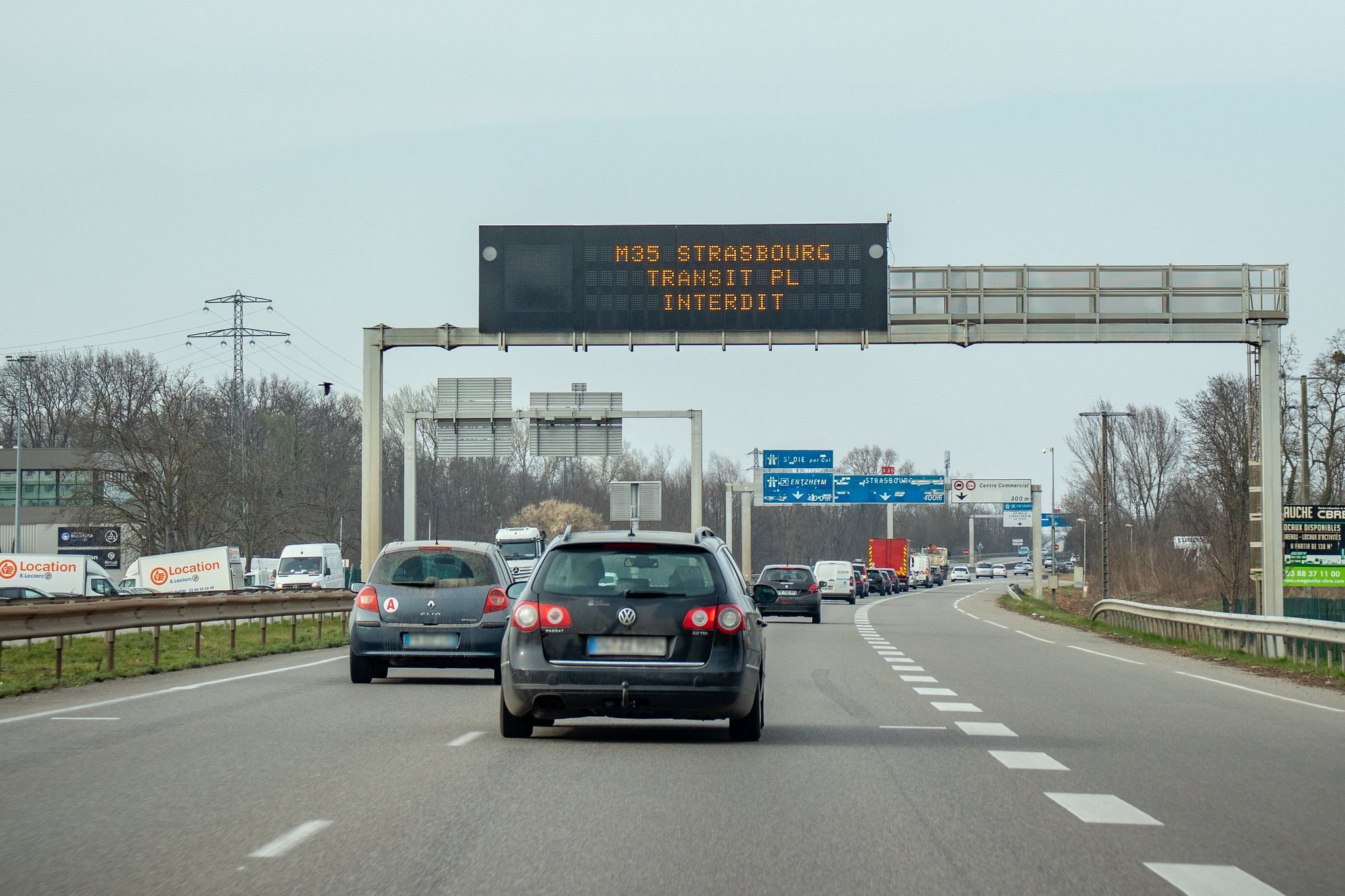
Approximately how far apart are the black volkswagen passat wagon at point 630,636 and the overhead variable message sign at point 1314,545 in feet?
83.8

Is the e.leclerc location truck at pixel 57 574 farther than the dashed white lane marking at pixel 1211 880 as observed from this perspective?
Yes

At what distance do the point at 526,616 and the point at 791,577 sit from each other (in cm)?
3223

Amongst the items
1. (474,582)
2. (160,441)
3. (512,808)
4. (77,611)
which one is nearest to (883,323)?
(474,582)

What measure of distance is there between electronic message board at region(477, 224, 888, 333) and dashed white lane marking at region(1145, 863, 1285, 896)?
23.1 m

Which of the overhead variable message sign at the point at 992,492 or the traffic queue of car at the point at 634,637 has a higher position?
the overhead variable message sign at the point at 992,492

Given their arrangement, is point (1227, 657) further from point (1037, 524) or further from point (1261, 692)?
point (1037, 524)

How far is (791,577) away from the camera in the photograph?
43094mm

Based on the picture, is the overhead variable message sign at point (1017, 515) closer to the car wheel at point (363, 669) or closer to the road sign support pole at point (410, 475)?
the road sign support pole at point (410, 475)

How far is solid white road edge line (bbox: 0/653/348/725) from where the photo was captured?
43.8 ft

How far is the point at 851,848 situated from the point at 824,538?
152 meters

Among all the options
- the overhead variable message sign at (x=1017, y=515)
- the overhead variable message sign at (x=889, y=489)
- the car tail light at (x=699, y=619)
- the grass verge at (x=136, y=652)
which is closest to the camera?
the car tail light at (x=699, y=619)

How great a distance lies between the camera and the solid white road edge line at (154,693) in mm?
13336

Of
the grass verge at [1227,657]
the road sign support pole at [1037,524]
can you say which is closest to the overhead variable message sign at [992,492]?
the road sign support pole at [1037,524]

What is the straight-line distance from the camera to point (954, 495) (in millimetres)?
78938
